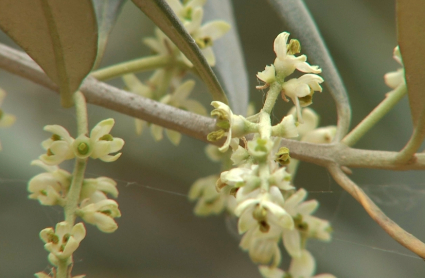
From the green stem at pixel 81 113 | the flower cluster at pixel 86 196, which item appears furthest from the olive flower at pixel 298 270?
the green stem at pixel 81 113

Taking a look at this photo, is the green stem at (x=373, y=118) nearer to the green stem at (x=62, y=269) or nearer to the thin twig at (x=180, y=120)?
the thin twig at (x=180, y=120)

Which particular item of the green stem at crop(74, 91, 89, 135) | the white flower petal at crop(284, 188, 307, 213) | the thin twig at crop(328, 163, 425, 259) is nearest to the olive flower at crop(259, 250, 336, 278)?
the white flower petal at crop(284, 188, 307, 213)

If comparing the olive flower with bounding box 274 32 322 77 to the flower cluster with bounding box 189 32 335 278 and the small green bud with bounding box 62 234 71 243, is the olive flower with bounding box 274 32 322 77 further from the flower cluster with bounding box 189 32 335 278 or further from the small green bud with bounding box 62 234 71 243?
the small green bud with bounding box 62 234 71 243

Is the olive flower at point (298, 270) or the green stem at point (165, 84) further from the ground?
the green stem at point (165, 84)

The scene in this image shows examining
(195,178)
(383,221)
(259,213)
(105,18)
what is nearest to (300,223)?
(383,221)

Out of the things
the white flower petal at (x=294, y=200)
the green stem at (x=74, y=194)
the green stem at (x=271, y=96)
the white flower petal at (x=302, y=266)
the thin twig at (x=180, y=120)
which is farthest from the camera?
the white flower petal at (x=302, y=266)
